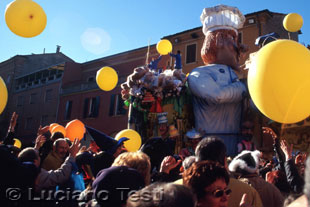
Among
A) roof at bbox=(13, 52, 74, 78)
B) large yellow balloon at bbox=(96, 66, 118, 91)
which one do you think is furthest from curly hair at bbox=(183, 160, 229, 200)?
roof at bbox=(13, 52, 74, 78)

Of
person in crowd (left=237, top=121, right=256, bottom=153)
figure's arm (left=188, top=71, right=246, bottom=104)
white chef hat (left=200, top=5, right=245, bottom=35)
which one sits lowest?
person in crowd (left=237, top=121, right=256, bottom=153)

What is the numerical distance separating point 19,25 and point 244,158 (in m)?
3.56

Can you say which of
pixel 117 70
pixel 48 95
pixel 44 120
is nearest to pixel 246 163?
pixel 117 70

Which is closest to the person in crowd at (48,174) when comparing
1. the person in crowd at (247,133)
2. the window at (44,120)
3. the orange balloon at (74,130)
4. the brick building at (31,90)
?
the person in crowd at (247,133)

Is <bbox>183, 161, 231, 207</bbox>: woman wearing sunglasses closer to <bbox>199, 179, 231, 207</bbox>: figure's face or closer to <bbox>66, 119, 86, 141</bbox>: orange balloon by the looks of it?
<bbox>199, 179, 231, 207</bbox>: figure's face

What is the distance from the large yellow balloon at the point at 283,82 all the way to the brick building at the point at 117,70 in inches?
505

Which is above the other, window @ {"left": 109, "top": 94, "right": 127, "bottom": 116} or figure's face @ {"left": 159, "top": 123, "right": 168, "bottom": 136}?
window @ {"left": 109, "top": 94, "right": 127, "bottom": 116}

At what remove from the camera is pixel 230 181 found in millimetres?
2000

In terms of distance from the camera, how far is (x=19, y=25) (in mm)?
4207

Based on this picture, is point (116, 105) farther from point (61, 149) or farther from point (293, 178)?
point (293, 178)

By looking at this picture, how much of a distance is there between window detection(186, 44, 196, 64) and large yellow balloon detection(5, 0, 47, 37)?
15.1 m

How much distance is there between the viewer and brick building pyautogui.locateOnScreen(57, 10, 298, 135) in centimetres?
1666

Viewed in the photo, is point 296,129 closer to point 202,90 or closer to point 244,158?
point 202,90

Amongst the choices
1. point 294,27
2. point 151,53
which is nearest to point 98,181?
point 294,27
